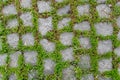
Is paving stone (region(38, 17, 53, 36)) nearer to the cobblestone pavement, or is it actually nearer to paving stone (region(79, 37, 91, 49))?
the cobblestone pavement

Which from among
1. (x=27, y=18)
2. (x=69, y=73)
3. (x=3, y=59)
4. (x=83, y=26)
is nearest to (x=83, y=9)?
(x=83, y=26)

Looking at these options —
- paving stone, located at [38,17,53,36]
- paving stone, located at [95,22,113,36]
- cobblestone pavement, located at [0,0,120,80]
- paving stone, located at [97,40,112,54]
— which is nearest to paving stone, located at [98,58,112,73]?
cobblestone pavement, located at [0,0,120,80]

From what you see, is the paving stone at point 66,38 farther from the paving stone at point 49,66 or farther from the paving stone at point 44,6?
the paving stone at point 44,6

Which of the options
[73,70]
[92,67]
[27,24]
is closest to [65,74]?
[73,70]

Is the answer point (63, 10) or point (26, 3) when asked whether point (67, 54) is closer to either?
point (63, 10)

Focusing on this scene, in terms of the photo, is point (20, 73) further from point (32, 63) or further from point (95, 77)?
point (95, 77)

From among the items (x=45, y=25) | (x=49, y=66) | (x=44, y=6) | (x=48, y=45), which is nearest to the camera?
(x=49, y=66)
